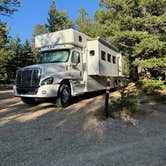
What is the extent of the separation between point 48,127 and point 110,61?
30.9ft

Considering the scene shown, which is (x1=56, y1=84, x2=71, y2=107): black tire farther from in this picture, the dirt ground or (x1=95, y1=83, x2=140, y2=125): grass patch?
(x1=95, y1=83, x2=140, y2=125): grass patch

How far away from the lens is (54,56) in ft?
42.6

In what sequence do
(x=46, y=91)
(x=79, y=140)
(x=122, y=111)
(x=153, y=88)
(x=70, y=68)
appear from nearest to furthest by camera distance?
(x=79, y=140)
(x=122, y=111)
(x=46, y=91)
(x=70, y=68)
(x=153, y=88)

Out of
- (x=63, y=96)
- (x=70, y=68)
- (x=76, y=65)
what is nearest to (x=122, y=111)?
(x=63, y=96)

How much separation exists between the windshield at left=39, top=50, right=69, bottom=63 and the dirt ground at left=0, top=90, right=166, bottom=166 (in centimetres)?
311

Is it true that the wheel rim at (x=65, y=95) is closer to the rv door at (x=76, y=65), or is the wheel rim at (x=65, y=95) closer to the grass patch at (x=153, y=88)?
the rv door at (x=76, y=65)

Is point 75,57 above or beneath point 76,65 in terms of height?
above

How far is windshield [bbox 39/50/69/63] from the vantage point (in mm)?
12734

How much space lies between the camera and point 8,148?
6.05 m

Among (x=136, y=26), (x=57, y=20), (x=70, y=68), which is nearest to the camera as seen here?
(x=70, y=68)

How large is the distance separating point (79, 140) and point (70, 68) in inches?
247

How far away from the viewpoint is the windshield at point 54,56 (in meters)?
12.7

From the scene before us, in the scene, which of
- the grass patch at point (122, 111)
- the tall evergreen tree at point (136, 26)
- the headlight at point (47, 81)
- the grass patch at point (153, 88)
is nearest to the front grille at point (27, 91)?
the headlight at point (47, 81)

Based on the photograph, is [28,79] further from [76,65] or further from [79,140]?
[79,140]
